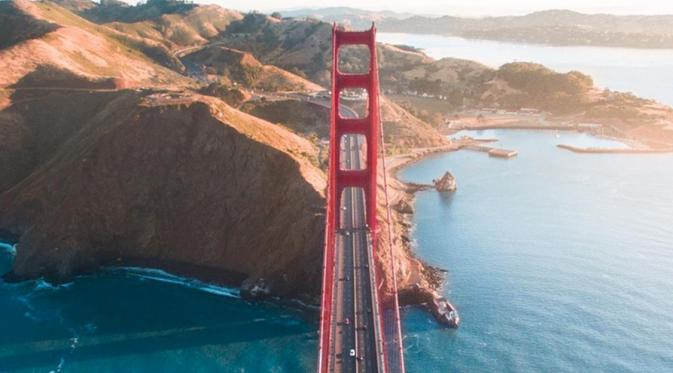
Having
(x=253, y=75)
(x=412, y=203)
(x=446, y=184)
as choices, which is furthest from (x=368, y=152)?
(x=253, y=75)

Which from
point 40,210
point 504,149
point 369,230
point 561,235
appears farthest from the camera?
point 504,149

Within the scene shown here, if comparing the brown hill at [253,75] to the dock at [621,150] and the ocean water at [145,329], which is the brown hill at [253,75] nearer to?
the dock at [621,150]

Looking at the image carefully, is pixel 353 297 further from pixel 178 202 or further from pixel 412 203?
pixel 412 203

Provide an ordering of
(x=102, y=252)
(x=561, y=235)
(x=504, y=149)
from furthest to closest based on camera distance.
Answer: (x=504, y=149) → (x=561, y=235) → (x=102, y=252)

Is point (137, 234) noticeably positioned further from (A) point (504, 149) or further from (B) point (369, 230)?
(A) point (504, 149)

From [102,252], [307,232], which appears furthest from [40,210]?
[307,232]

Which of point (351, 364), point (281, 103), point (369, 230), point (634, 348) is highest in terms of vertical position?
point (281, 103)
